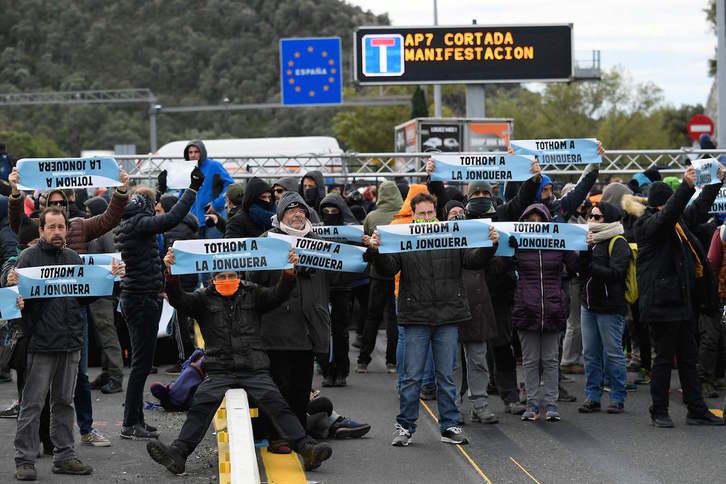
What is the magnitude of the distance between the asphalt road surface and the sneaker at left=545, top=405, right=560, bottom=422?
65mm

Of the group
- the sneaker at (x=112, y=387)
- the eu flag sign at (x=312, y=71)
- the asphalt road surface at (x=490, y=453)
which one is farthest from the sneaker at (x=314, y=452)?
the eu flag sign at (x=312, y=71)

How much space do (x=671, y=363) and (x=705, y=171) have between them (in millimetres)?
1780

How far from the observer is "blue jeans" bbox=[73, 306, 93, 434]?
9500 mm

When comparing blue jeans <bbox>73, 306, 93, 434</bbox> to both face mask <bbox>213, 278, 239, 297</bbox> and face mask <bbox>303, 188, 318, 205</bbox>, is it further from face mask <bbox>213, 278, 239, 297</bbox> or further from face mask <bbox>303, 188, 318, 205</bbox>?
face mask <bbox>303, 188, 318, 205</bbox>

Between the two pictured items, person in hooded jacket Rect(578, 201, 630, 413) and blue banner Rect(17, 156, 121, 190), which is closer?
blue banner Rect(17, 156, 121, 190)

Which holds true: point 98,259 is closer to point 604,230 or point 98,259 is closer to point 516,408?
point 516,408

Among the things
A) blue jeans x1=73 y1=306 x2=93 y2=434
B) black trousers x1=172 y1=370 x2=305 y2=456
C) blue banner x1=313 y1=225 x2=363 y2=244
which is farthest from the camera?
blue banner x1=313 y1=225 x2=363 y2=244

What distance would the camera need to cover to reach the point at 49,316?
341 inches

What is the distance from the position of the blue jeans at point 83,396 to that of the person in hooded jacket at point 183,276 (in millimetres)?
3356

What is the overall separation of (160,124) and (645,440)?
8514cm

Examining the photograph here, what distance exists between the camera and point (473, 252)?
9.74 metres

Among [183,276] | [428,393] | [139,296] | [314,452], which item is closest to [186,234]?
[183,276]

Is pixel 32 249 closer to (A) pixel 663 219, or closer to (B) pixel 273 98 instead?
(A) pixel 663 219

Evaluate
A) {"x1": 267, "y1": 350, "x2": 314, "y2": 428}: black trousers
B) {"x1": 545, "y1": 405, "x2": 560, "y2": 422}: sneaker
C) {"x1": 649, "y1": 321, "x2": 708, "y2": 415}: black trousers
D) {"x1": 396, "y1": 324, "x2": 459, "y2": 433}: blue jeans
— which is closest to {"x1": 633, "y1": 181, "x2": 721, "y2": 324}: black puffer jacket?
{"x1": 649, "y1": 321, "x2": 708, "y2": 415}: black trousers
